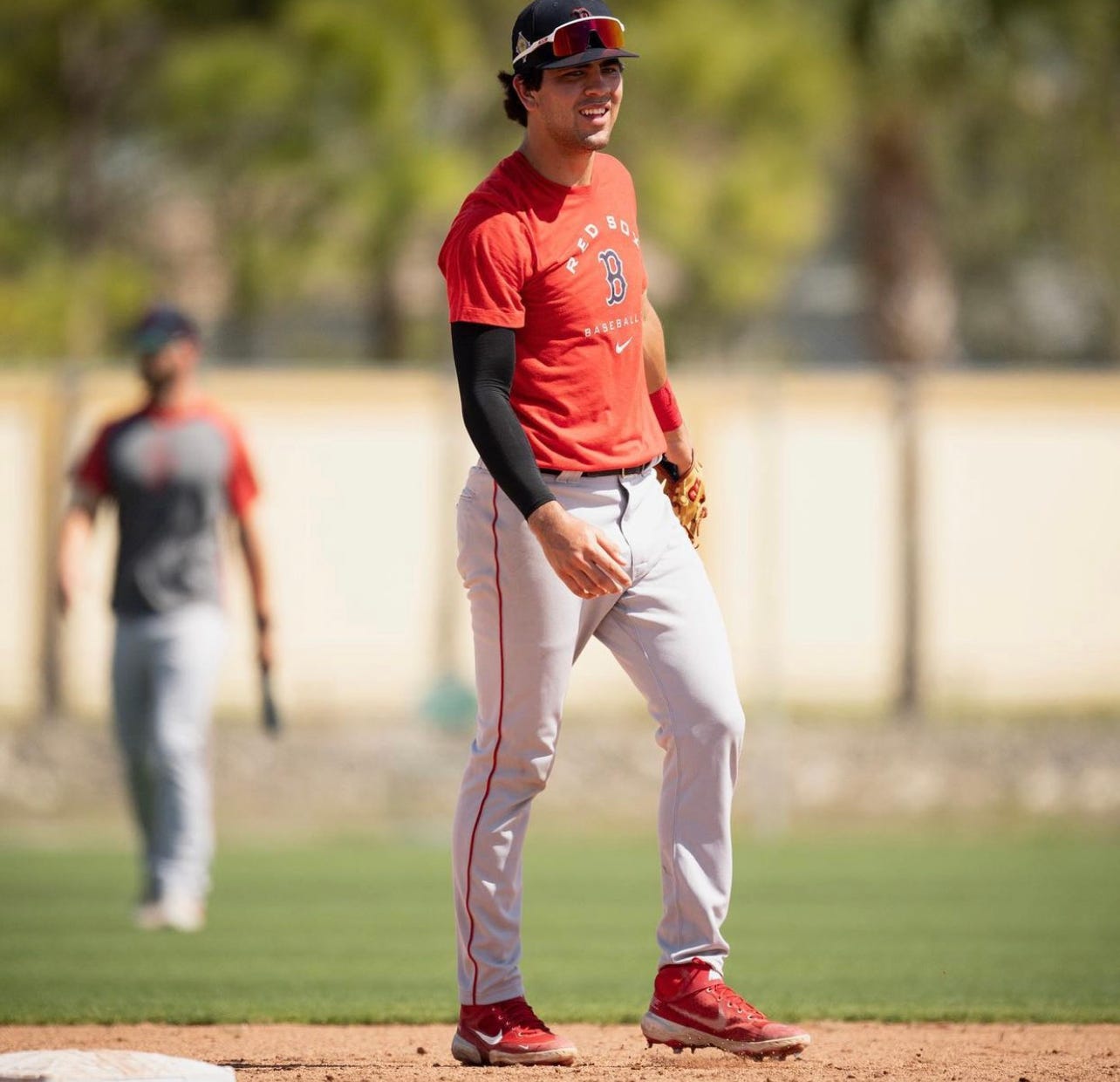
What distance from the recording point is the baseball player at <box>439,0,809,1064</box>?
5.51m

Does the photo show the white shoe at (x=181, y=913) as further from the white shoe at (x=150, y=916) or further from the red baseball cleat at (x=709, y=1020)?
the red baseball cleat at (x=709, y=1020)

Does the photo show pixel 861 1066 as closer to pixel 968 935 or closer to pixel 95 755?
pixel 968 935

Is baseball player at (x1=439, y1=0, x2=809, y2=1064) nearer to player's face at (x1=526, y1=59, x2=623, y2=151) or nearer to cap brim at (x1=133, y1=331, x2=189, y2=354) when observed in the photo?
player's face at (x1=526, y1=59, x2=623, y2=151)

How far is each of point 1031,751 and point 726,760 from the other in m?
10.0

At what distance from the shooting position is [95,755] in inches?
592

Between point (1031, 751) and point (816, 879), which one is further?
point (1031, 751)

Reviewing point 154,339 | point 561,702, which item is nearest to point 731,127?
point 154,339

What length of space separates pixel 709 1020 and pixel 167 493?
453 centimetres

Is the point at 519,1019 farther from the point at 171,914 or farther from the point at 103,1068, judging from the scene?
the point at 171,914

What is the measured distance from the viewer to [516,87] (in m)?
5.70

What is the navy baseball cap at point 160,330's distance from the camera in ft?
30.8

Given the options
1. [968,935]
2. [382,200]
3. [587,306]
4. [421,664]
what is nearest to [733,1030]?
[587,306]

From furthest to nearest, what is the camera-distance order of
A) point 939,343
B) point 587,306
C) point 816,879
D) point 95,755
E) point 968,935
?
point 939,343 < point 95,755 < point 816,879 < point 968,935 < point 587,306

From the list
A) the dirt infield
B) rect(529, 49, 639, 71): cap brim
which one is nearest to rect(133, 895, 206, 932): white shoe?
the dirt infield
